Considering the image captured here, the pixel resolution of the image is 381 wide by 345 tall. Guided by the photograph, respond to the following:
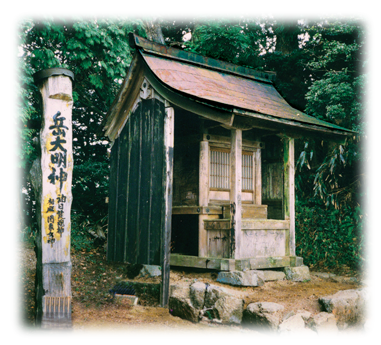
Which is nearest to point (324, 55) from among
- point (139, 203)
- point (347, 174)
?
point (347, 174)

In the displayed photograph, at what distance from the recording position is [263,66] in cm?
1154

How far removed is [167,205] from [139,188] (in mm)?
856

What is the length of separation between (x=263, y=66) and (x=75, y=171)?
637 cm

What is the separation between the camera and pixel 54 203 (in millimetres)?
4500

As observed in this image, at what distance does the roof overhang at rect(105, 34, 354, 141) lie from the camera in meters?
5.66

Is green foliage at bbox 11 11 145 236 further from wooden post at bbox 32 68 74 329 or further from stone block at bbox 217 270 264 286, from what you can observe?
stone block at bbox 217 270 264 286

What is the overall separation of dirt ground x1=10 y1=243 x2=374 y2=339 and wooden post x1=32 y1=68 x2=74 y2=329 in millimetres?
375

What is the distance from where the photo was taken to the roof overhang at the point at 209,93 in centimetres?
566

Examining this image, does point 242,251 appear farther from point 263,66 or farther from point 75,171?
point 263,66

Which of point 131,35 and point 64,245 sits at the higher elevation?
point 131,35

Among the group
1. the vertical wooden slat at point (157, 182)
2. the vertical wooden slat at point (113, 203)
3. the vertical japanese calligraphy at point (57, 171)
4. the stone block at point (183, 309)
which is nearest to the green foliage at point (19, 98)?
the vertical wooden slat at point (113, 203)

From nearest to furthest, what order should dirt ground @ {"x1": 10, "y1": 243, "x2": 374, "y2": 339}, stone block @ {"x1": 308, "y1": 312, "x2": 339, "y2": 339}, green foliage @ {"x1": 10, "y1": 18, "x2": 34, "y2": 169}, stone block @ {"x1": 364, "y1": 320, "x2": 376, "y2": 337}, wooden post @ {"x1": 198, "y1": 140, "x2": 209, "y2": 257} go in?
stone block @ {"x1": 308, "y1": 312, "x2": 339, "y2": 339} → dirt ground @ {"x1": 10, "y1": 243, "x2": 374, "y2": 339} → stone block @ {"x1": 364, "y1": 320, "x2": 376, "y2": 337} → wooden post @ {"x1": 198, "y1": 140, "x2": 209, "y2": 257} → green foliage @ {"x1": 10, "y1": 18, "x2": 34, "y2": 169}

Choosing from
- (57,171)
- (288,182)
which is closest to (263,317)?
(57,171)

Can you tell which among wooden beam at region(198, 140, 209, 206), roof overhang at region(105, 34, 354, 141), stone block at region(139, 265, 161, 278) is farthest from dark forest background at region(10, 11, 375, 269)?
stone block at region(139, 265, 161, 278)
